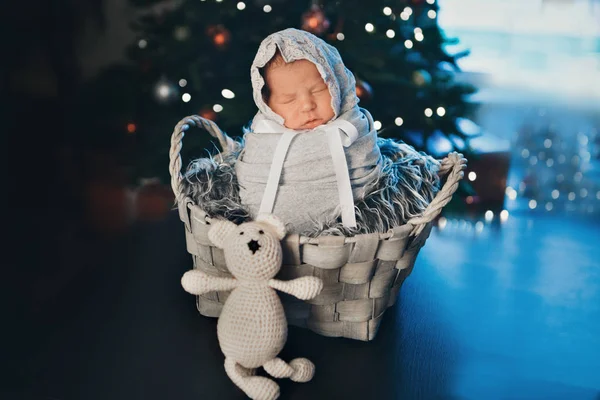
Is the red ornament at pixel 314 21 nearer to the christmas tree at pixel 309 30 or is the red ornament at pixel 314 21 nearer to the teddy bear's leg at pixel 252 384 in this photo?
the christmas tree at pixel 309 30

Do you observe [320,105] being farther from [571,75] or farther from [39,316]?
[571,75]

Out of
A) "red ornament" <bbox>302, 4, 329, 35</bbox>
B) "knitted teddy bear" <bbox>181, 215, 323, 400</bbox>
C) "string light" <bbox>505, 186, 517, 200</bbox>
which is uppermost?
"red ornament" <bbox>302, 4, 329, 35</bbox>

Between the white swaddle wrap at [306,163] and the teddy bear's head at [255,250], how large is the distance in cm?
16

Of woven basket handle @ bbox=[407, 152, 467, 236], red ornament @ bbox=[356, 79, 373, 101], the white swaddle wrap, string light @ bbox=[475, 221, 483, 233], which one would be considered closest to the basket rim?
woven basket handle @ bbox=[407, 152, 467, 236]

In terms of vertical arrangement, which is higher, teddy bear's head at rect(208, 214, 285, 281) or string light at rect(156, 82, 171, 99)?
string light at rect(156, 82, 171, 99)

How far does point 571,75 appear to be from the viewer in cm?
244

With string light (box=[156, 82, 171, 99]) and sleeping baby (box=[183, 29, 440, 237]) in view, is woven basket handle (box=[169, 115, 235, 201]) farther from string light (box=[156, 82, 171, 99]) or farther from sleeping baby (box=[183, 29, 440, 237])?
string light (box=[156, 82, 171, 99])

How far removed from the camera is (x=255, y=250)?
2.79 ft

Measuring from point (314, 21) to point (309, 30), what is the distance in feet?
0.09

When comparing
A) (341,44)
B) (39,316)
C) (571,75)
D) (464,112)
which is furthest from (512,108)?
(39,316)

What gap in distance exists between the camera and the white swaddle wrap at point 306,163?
1035 mm

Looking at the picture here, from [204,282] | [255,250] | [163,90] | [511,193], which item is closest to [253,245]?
[255,250]

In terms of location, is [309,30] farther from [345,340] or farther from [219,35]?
[345,340]

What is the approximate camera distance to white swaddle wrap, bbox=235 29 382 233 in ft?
3.40
